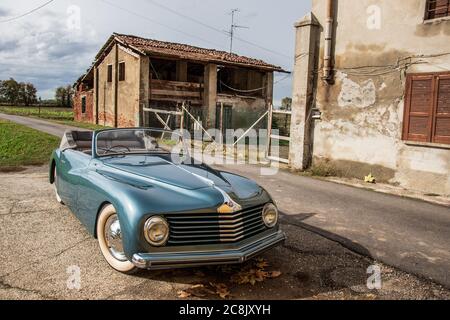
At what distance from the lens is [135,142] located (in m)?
5.33

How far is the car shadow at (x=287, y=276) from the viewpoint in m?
3.46

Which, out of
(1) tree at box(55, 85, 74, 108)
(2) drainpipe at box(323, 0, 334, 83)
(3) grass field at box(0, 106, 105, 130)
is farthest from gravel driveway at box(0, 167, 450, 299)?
(1) tree at box(55, 85, 74, 108)

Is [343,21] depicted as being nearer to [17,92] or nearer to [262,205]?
Answer: [262,205]

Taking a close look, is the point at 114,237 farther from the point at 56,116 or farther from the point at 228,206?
the point at 56,116

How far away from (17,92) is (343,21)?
75.3 m

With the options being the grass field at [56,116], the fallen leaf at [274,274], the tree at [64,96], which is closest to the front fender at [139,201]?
the fallen leaf at [274,274]

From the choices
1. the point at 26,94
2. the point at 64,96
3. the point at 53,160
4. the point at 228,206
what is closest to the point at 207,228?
the point at 228,206

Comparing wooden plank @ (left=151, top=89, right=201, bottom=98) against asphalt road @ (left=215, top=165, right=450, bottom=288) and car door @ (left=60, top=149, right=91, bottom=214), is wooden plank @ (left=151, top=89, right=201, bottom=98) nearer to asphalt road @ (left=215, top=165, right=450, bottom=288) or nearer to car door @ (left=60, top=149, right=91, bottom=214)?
asphalt road @ (left=215, top=165, right=450, bottom=288)

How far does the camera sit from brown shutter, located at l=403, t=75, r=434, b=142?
7.99 meters

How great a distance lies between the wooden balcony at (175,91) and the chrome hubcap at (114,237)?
16999 millimetres

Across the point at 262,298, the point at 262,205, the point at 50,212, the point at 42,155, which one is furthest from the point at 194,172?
the point at 42,155

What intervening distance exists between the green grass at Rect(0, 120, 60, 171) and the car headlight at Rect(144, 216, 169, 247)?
7.87 m

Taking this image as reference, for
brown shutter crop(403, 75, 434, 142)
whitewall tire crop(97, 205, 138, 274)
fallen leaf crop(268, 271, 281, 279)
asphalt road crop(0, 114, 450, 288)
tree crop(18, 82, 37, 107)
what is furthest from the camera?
tree crop(18, 82, 37, 107)

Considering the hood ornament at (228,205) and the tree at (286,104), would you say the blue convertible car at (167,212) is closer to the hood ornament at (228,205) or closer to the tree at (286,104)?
the hood ornament at (228,205)
